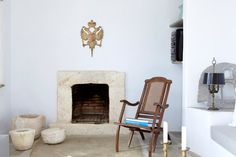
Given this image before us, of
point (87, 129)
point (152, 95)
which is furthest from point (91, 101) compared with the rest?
point (152, 95)

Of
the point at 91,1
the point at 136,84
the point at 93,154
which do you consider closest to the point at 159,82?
the point at 136,84

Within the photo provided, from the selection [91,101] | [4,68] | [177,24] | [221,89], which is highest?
[177,24]

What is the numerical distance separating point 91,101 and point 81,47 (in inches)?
39.6

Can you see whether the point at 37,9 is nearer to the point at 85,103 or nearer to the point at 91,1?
the point at 91,1

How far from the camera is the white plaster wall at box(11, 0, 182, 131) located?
4953mm

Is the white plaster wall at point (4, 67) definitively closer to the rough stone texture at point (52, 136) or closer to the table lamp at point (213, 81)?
the rough stone texture at point (52, 136)

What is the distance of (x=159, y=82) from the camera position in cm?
438

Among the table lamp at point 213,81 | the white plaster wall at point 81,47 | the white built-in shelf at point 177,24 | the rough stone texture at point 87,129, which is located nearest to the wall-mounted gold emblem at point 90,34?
the white plaster wall at point 81,47

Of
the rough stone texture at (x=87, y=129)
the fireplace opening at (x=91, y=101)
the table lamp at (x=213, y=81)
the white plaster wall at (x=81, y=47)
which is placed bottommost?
the rough stone texture at (x=87, y=129)

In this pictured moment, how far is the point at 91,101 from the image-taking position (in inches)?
207

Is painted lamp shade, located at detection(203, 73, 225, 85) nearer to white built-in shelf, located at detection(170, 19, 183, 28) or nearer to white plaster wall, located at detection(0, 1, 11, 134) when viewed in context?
white built-in shelf, located at detection(170, 19, 183, 28)

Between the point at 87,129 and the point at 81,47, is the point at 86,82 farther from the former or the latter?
the point at 87,129

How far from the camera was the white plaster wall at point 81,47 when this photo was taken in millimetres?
4953

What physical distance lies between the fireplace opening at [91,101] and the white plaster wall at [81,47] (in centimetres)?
41
